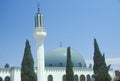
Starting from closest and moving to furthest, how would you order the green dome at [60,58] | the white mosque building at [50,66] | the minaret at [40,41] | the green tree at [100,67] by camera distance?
the green tree at [100,67], the minaret at [40,41], the white mosque building at [50,66], the green dome at [60,58]

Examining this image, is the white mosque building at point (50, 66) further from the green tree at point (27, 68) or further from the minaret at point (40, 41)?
the green tree at point (27, 68)

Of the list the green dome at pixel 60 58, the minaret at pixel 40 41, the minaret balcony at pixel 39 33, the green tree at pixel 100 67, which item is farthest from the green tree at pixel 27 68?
the green dome at pixel 60 58

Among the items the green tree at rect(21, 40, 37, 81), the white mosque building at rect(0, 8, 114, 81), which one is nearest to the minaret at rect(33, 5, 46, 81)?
the white mosque building at rect(0, 8, 114, 81)

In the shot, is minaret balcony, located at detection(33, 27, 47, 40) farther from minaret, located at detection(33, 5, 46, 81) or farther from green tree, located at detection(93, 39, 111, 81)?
green tree, located at detection(93, 39, 111, 81)

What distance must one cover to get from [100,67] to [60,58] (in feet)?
81.8

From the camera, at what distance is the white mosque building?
4909 centimetres

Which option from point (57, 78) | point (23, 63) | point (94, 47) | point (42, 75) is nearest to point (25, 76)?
point (23, 63)

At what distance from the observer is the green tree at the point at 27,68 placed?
4382 cm

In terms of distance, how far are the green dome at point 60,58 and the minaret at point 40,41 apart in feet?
59.8

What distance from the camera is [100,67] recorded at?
43.4m

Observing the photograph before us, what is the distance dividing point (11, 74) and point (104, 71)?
74.7ft

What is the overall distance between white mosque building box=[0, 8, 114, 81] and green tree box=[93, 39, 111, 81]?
1006 cm

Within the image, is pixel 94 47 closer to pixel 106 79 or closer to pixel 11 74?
pixel 106 79

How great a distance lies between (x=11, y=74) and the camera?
57875mm
